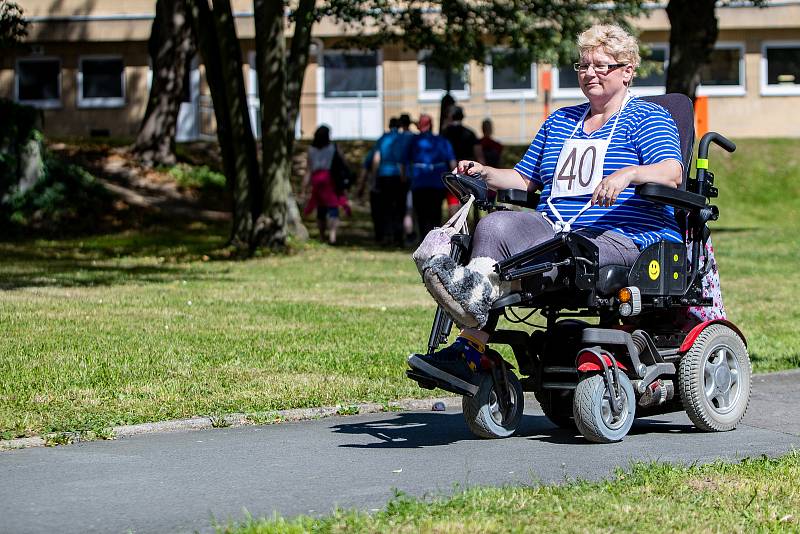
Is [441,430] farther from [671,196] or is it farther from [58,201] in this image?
[58,201]

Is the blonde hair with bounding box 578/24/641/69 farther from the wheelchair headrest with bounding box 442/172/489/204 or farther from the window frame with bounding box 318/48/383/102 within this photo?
the window frame with bounding box 318/48/383/102

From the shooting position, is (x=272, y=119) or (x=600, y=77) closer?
(x=600, y=77)

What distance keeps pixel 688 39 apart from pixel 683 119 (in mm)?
17942

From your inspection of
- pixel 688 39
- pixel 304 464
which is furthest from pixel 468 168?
pixel 688 39

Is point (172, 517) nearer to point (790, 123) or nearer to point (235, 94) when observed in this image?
point (235, 94)

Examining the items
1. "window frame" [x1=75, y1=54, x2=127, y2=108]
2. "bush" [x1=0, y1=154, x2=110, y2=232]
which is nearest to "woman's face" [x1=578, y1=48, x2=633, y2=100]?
"bush" [x1=0, y1=154, x2=110, y2=232]

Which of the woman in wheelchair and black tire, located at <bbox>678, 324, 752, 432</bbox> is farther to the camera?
black tire, located at <bbox>678, 324, 752, 432</bbox>

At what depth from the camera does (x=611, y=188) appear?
653cm

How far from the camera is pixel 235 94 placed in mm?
19953

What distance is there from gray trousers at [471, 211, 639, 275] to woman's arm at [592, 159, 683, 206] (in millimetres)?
215

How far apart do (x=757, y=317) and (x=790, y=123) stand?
31.2 m

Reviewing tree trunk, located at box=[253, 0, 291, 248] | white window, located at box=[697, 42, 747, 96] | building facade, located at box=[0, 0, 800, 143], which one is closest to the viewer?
tree trunk, located at box=[253, 0, 291, 248]

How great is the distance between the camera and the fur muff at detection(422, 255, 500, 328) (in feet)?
21.0

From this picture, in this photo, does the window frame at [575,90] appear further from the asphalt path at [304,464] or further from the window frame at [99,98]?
the asphalt path at [304,464]
